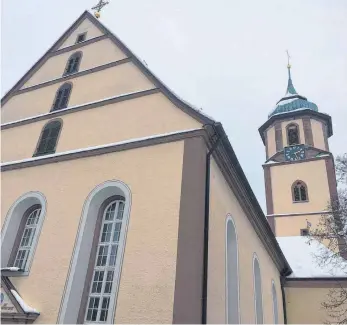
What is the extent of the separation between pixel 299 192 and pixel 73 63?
18.3m

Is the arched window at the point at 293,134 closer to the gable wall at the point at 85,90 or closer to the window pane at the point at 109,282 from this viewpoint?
the gable wall at the point at 85,90

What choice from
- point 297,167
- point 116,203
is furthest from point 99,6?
point 297,167

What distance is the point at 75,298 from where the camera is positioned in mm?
7543

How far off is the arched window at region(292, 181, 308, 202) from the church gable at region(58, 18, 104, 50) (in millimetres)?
17822

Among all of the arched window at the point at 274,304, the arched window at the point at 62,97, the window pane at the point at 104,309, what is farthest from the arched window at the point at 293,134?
the window pane at the point at 104,309

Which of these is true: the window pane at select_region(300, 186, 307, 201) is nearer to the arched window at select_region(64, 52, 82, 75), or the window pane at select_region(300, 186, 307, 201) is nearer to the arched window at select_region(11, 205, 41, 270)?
the arched window at select_region(64, 52, 82, 75)

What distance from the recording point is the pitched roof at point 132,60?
28.7 feet

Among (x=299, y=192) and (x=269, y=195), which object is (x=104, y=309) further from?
(x=299, y=192)

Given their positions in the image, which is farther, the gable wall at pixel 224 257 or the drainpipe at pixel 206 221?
the gable wall at pixel 224 257

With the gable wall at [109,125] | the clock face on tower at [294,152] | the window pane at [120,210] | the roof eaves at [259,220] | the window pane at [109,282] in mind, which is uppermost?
the clock face on tower at [294,152]

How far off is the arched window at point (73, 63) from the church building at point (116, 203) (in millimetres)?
58

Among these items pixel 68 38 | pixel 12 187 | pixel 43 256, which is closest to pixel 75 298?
pixel 43 256

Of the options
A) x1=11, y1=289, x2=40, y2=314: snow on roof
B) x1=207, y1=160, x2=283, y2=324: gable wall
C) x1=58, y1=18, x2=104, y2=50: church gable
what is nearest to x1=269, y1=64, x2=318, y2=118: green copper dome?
x1=207, y1=160, x2=283, y2=324: gable wall

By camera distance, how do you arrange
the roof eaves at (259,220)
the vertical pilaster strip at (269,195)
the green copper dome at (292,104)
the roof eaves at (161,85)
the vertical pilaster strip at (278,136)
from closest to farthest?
1. the roof eaves at (161,85)
2. the roof eaves at (259,220)
3. the vertical pilaster strip at (269,195)
4. the vertical pilaster strip at (278,136)
5. the green copper dome at (292,104)
